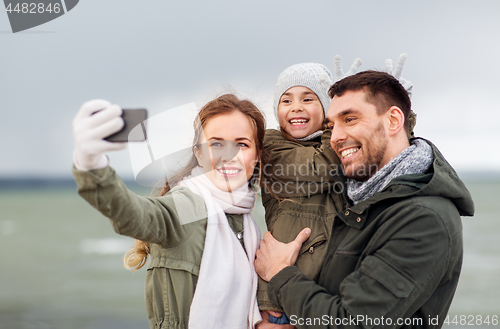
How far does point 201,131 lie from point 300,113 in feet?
2.90

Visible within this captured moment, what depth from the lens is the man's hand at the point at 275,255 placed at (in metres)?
2.21

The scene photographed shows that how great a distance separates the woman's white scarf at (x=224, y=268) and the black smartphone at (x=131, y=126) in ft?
3.00

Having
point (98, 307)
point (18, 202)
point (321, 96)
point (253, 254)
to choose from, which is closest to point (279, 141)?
point (321, 96)

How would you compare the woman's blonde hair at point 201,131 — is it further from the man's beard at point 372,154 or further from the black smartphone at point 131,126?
the black smartphone at point 131,126

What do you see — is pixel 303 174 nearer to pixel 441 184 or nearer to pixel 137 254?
pixel 441 184

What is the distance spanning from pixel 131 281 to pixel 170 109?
957 centimetres

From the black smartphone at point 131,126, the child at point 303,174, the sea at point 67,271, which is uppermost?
the black smartphone at point 131,126

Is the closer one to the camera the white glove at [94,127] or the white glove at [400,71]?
the white glove at [94,127]

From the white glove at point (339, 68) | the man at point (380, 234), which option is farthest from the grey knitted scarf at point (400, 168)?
the white glove at point (339, 68)

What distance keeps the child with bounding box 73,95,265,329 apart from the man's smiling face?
23.1 inches

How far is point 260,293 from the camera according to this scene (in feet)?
7.44

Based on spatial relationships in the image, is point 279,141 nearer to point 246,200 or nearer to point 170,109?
point 246,200

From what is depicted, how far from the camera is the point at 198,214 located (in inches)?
83.3

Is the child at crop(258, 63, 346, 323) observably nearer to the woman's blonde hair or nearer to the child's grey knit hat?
the child's grey knit hat
